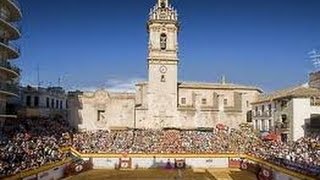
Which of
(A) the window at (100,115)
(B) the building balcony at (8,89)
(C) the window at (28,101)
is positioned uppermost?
(B) the building balcony at (8,89)

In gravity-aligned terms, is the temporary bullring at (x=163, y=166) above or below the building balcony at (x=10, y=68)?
below

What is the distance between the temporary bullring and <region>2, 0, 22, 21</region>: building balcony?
1428 centimetres

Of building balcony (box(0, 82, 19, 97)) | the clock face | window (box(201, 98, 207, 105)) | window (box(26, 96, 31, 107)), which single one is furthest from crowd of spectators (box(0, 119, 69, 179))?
window (box(201, 98, 207, 105))

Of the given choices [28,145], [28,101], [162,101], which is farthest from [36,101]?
[28,145]

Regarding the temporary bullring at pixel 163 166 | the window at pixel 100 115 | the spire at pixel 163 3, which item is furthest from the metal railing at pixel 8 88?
the spire at pixel 163 3

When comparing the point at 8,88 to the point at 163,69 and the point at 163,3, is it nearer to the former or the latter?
the point at 163,69

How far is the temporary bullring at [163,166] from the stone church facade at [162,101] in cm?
1231

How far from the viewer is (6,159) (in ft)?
129

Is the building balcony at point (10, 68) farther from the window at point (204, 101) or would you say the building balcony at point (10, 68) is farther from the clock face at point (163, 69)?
the window at point (204, 101)

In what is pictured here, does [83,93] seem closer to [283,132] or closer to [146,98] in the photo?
[146,98]

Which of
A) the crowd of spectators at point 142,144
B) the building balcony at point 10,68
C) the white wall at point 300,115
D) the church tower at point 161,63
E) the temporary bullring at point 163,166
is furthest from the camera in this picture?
the church tower at point 161,63

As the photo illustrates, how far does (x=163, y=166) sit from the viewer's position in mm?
55719

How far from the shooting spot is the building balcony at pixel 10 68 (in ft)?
157

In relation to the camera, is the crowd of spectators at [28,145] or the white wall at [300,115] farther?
the white wall at [300,115]
